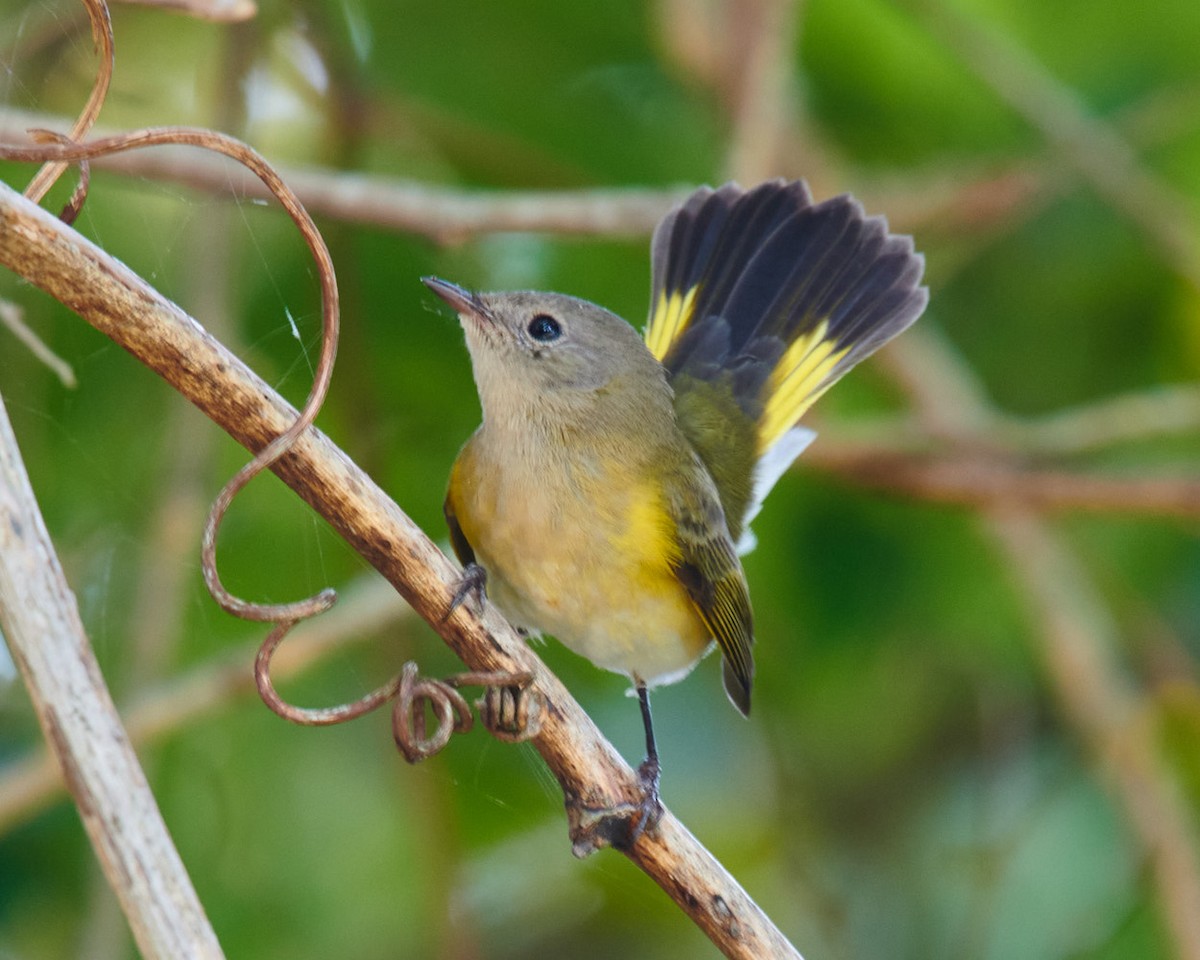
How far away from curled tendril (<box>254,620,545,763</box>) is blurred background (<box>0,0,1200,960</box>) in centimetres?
111

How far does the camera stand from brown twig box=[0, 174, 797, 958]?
1073 mm


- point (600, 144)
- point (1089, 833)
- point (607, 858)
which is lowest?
point (1089, 833)

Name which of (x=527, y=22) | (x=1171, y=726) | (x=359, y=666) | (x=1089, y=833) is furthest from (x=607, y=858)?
(x=527, y=22)

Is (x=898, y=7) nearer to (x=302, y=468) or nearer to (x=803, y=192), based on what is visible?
(x=803, y=192)

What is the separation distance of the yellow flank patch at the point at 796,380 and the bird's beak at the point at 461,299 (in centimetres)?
69

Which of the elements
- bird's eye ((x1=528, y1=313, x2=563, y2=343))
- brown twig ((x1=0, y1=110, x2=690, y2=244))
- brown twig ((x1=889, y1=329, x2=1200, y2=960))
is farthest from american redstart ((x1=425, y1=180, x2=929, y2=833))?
brown twig ((x1=889, y1=329, x2=1200, y2=960))

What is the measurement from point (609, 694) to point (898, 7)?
1.70 metres

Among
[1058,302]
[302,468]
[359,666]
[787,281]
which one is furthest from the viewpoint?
[1058,302]

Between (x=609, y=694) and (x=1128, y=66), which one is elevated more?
(x=1128, y=66)

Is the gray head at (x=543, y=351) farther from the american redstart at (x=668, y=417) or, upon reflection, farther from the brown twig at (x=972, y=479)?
the brown twig at (x=972, y=479)

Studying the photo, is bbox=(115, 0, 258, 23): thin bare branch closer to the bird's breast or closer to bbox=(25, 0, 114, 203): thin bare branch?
bbox=(25, 0, 114, 203): thin bare branch

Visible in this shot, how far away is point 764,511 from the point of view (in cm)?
342

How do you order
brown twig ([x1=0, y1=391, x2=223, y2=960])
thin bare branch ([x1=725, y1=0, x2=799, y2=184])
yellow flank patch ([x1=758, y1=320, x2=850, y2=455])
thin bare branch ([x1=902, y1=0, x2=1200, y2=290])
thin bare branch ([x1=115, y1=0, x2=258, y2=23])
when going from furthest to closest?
thin bare branch ([x1=902, y1=0, x2=1200, y2=290]) → thin bare branch ([x1=725, y1=0, x2=799, y2=184]) → yellow flank patch ([x1=758, y1=320, x2=850, y2=455]) → thin bare branch ([x1=115, y1=0, x2=258, y2=23]) → brown twig ([x1=0, y1=391, x2=223, y2=960])

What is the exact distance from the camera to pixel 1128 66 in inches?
145
